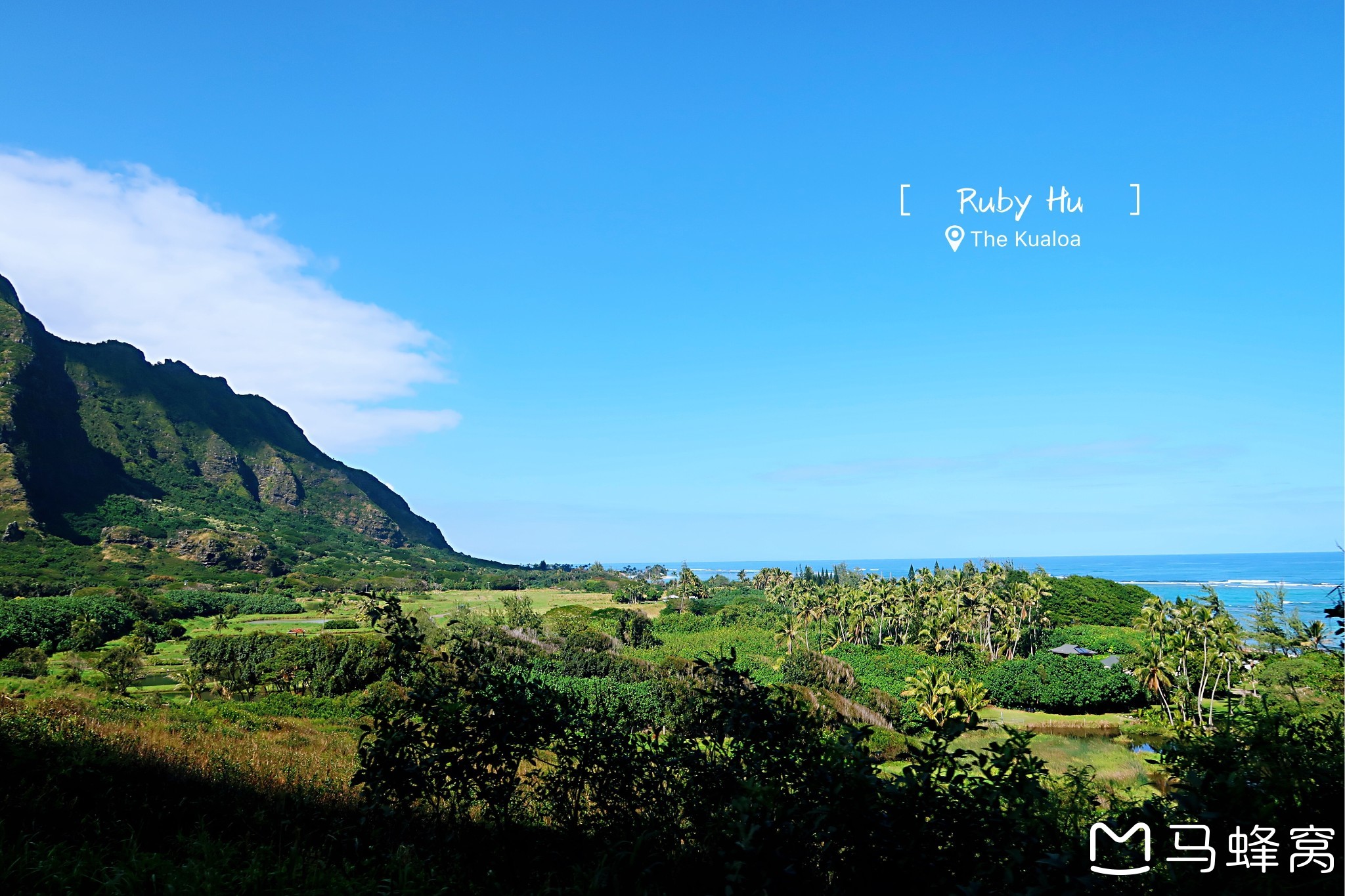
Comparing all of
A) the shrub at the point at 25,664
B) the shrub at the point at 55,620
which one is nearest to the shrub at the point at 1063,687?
the shrub at the point at 25,664

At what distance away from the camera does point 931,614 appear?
79250 mm

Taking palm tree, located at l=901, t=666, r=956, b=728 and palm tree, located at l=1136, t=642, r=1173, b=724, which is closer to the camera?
palm tree, located at l=1136, t=642, r=1173, b=724

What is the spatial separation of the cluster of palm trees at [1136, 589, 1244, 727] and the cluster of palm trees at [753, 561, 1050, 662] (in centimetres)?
2070

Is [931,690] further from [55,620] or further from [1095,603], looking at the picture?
[55,620]

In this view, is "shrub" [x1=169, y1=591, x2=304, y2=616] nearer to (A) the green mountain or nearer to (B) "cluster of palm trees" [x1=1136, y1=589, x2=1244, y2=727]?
(A) the green mountain

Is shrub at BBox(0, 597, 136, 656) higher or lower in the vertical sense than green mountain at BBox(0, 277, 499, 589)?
lower

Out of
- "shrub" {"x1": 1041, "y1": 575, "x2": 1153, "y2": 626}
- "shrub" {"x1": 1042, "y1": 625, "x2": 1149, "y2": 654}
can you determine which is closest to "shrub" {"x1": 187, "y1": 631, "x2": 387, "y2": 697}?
"shrub" {"x1": 1042, "y1": 625, "x2": 1149, "y2": 654}

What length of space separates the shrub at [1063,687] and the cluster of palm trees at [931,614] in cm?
1224

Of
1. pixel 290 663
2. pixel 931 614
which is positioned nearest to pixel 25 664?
pixel 290 663

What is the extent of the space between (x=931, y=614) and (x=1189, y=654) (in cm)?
3746

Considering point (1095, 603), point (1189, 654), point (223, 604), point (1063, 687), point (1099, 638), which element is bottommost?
point (223, 604)

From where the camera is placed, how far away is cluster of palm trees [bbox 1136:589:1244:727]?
133 ft

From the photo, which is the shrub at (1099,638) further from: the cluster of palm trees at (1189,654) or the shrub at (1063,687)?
the cluster of palm trees at (1189,654)

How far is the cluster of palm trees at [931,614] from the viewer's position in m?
71.3
